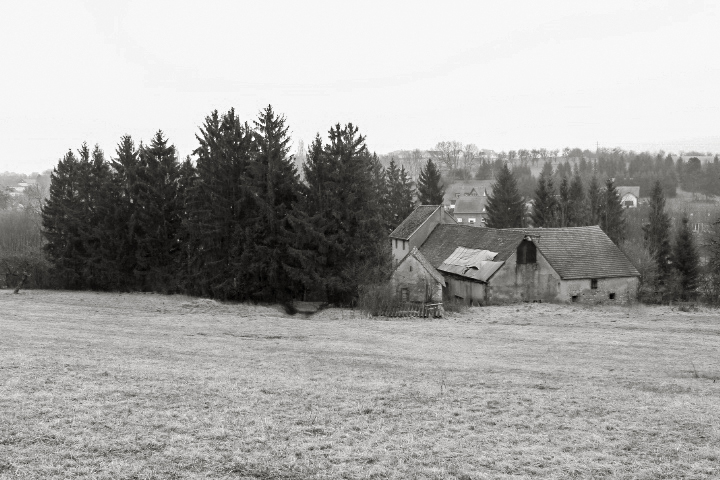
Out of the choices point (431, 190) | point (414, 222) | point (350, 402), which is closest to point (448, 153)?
point (431, 190)

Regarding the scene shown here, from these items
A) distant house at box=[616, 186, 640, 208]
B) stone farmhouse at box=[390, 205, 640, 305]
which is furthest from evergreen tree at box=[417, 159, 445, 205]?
distant house at box=[616, 186, 640, 208]

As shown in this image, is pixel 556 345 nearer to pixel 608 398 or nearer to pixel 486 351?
pixel 486 351

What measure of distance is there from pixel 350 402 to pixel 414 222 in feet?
134

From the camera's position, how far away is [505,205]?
231 feet

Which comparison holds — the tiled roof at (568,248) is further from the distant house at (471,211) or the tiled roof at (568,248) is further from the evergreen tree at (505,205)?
the distant house at (471,211)

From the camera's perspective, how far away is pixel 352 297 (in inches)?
1463

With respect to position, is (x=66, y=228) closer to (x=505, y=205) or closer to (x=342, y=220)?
(x=342, y=220)

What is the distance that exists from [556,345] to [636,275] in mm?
21408

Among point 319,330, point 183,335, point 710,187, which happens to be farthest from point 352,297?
point 710,187

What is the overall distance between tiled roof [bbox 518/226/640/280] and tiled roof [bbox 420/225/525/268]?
1840 mm

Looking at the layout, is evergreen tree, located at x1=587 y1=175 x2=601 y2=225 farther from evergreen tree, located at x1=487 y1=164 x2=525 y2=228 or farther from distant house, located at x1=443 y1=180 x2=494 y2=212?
distant house, located at x1=443 y1=180 x2=494 y2=212

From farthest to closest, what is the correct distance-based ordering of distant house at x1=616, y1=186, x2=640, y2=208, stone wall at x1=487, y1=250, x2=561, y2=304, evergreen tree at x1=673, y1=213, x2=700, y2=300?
distant house at x1=616, y1=186, x2=640, y2=208 → evergreen tree at x1=673, y1=213, x2=700, y2=300 → stone wall at x1=487, y1=250, x2=561, y2=304

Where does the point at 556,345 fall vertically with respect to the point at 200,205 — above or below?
below

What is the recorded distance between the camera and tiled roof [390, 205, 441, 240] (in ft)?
174
